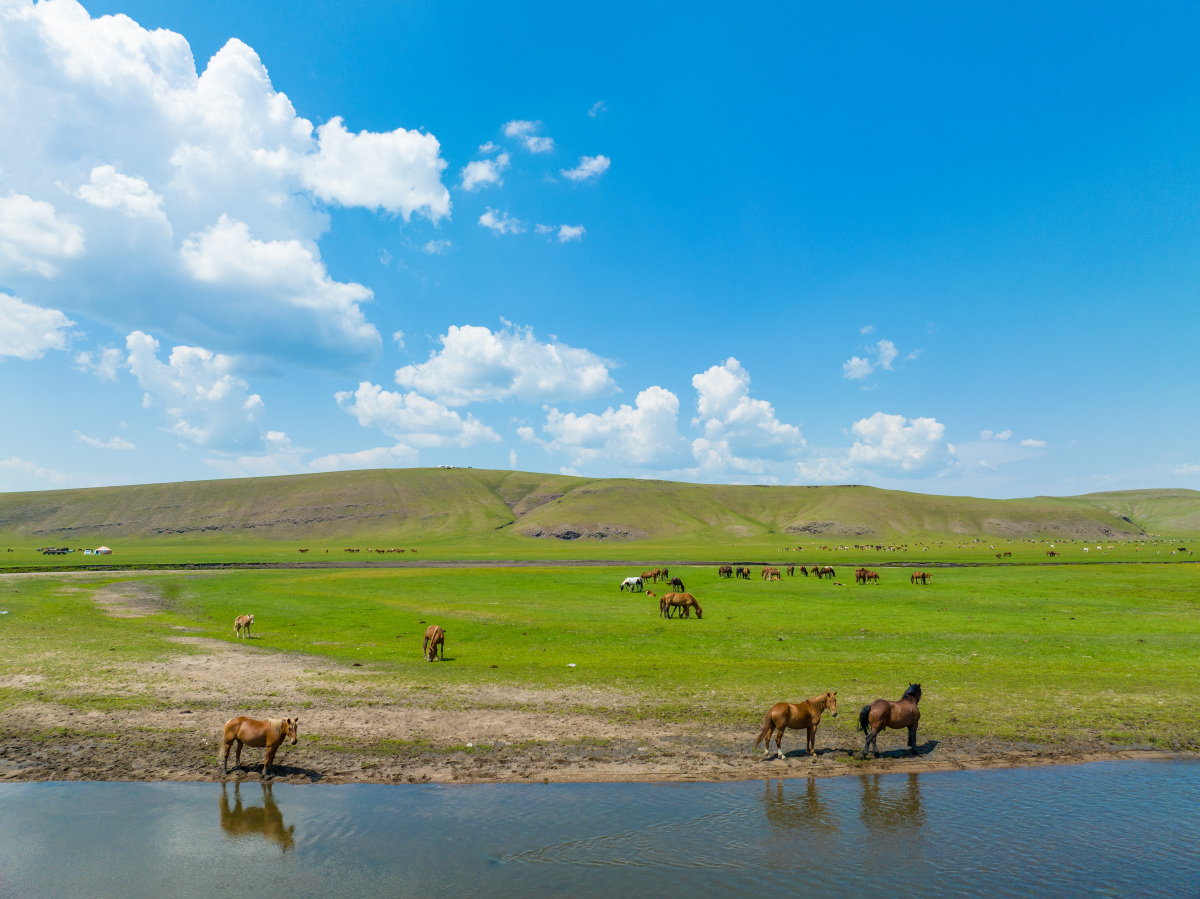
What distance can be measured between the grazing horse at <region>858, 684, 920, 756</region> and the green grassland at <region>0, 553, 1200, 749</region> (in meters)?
2.40

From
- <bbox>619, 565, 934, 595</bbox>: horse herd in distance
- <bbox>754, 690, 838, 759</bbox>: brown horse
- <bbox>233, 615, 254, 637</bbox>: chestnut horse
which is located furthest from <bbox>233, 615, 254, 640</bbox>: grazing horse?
<bbox>619, 565, 934, 595</bbox>: horse herd in distance

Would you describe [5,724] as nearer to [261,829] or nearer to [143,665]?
[143,665]

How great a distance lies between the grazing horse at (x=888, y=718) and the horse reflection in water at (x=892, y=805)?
1.15m

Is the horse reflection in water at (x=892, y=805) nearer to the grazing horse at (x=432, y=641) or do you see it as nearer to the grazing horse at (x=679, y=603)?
the grazing horse at (x=432, y=641)

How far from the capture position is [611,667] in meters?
25.8

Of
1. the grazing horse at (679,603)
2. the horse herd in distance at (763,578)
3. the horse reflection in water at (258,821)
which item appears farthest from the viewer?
the horse herd in distance at (763,578)

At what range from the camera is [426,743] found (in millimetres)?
16688

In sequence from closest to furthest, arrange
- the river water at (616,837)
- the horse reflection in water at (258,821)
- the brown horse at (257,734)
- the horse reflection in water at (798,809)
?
1. the river water at (616,837)
2. the horse reflection in water at (258,821)
3. the horse reflection in water at (798,809)
4. the brown horse at (257,734)

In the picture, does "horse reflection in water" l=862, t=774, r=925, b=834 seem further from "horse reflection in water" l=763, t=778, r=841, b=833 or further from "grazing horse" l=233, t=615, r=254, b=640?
"grazing horse" l=233, t=615, r=254, b=640

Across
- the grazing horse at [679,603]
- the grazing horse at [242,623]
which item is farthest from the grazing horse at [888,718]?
the grazing horse at [242,623]

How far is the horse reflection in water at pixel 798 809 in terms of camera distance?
39.5ft

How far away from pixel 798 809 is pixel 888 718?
4.35 metres

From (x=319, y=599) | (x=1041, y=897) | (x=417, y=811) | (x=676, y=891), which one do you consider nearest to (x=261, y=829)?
(x=417, y=811)

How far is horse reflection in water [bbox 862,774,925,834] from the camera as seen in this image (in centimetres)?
1212
